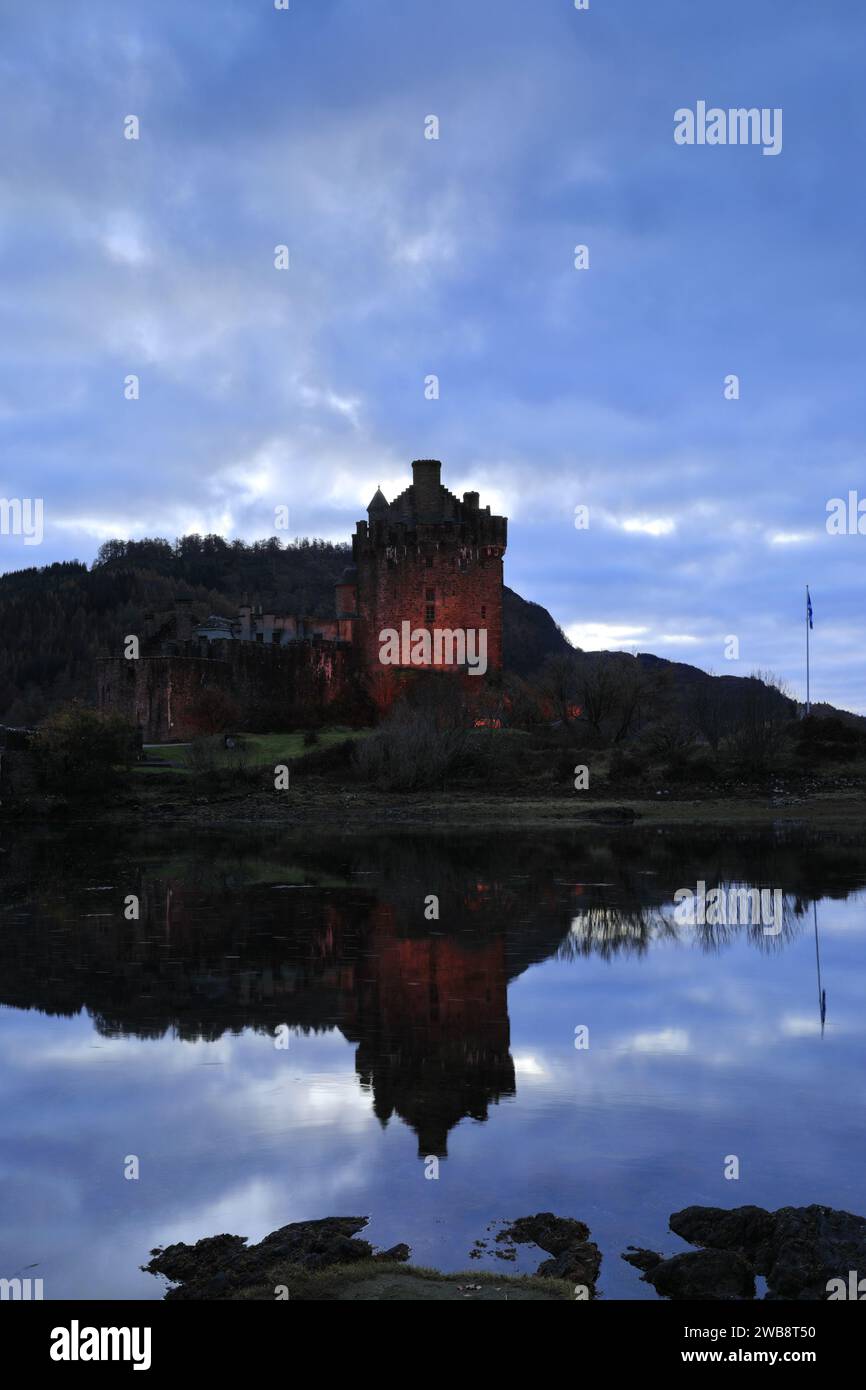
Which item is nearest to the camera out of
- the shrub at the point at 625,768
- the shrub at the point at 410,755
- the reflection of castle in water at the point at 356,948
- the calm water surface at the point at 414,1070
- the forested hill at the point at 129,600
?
the calm water surface at the point at 414,1070

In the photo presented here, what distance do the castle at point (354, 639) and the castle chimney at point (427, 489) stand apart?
0.06m

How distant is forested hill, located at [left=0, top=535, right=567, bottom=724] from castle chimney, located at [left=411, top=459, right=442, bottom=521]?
103ft

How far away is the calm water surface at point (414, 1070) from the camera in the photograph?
26.1ft

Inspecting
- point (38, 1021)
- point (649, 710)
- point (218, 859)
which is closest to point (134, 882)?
point (218, 859)

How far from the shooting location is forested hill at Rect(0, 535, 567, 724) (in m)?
127

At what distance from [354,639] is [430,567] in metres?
6.93

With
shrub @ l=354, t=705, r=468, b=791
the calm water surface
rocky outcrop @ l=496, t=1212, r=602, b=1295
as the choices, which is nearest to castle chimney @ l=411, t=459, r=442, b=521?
shrub @ l=354, t=705, r=468, b=791

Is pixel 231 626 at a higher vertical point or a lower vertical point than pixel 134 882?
higher

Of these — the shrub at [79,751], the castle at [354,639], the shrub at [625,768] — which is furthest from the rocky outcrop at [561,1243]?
the castle at [354,639]

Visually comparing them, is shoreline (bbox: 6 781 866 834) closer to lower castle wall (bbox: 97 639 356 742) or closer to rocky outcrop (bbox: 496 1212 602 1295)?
lower castle wall (bbox: 97 639 356 742)

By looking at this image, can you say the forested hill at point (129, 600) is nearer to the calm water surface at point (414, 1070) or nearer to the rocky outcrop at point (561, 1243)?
the calm water surface at point (414, 1070)
